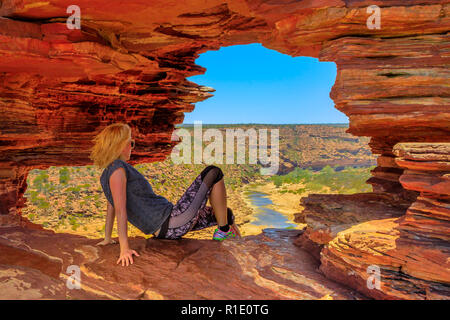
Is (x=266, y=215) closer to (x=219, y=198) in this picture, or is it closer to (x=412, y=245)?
(x=219, y=198)

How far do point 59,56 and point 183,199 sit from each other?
348cm

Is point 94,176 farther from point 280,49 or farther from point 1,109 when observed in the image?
point 280,49

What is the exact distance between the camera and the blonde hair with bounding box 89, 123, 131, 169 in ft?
13.4

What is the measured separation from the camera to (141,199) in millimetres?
4383

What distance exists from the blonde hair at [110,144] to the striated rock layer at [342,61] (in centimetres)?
225

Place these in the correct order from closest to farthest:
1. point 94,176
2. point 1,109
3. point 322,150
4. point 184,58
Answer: point 1,109, point 184,58, point 94,176, point 322,150

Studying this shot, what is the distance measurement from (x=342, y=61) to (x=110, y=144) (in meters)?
3.46

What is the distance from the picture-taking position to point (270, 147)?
5359 centimetres

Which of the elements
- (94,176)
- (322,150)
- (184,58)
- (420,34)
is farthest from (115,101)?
(322,150)
